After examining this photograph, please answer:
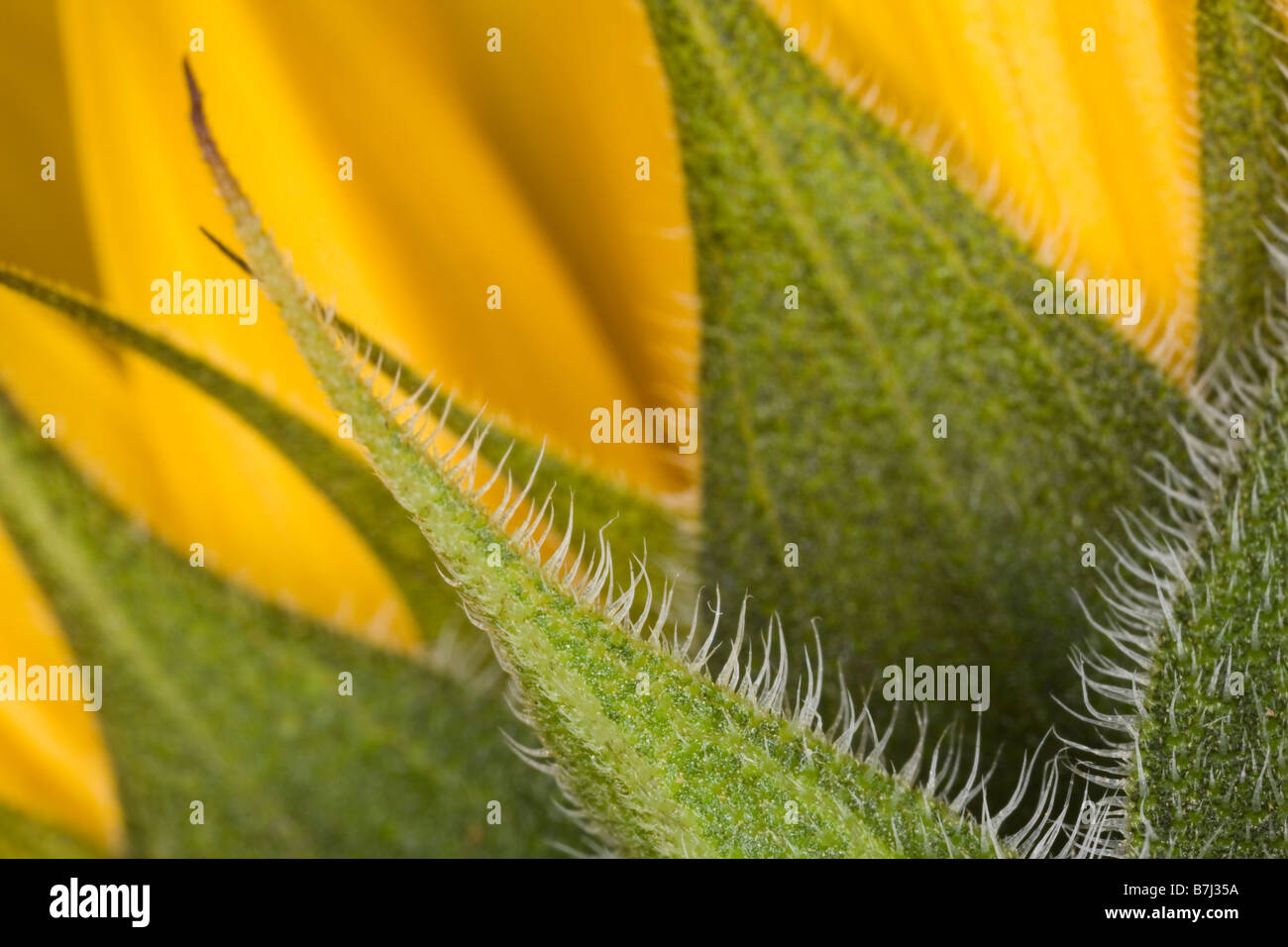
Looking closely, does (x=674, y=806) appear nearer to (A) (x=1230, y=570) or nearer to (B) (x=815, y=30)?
(A) (x=1230, y=570)

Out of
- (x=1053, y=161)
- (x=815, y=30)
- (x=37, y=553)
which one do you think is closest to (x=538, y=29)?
(x=815, y=30)

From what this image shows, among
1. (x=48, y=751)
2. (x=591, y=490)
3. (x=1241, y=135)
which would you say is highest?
(x=1241, y=135)

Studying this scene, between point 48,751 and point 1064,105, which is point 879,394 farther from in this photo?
point 48,751

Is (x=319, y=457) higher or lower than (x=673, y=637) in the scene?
higher

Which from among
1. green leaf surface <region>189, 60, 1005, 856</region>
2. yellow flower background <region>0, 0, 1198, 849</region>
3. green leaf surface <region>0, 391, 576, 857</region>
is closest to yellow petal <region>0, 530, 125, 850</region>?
yellow flower background <region>0, 0, 1198, 849</region>

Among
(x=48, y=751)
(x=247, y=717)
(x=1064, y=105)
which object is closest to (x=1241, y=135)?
(x=1064, y=105)

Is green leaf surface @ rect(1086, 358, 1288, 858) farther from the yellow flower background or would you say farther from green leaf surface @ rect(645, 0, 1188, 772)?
the yellow flower background
